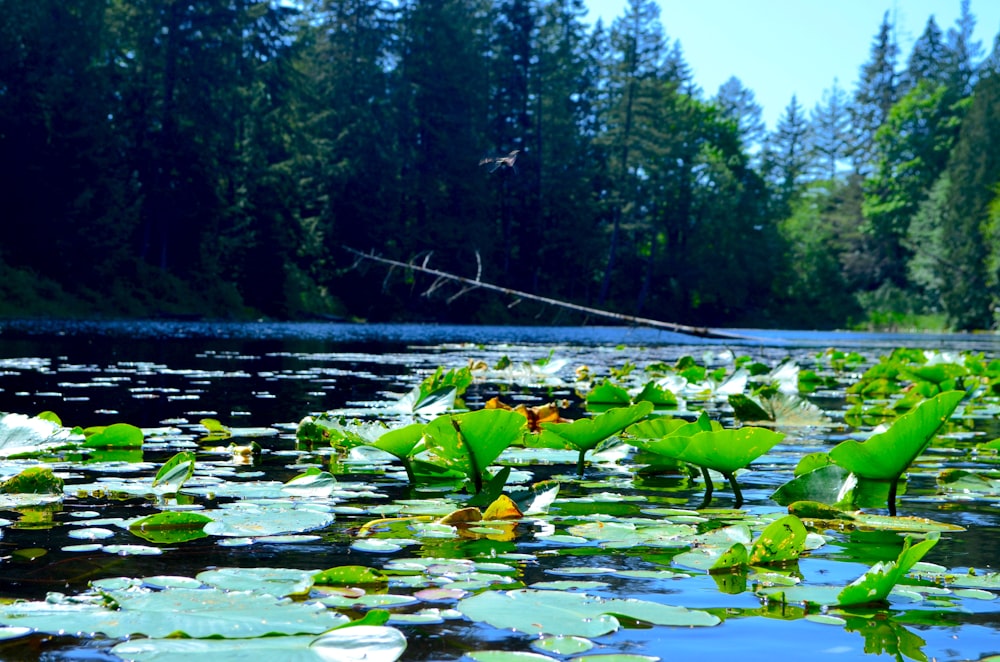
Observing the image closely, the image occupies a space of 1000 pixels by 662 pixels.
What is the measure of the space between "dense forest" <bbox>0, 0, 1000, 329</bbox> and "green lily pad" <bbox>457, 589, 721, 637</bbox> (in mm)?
15516

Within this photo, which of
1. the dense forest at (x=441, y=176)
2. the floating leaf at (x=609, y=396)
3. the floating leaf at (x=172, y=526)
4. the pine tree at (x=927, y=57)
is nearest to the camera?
the floating leaf at (x=172, y=526)

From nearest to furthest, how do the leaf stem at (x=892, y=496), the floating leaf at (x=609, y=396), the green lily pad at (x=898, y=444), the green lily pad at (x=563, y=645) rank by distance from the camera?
the green lily pad at (x=563, y=645), the green lily pad at (x=898, y=444), the leaf stem at (x=892, y=496), the floating leaf at (x=609, y=396)

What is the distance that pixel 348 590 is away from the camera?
1466mm

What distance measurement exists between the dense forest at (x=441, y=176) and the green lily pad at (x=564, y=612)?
50.9 ft

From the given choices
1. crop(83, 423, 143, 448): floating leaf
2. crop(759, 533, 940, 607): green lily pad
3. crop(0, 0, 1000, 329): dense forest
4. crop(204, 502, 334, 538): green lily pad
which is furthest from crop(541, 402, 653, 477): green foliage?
crop(0, 0, 1000, 329): dense forest

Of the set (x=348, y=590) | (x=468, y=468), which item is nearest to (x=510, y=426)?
(x=468, y=468)

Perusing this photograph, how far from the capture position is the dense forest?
24.1m

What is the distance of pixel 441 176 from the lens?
3500cm

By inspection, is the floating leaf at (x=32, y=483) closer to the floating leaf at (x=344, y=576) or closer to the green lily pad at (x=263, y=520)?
the green lily pad at (x=263, y=520)

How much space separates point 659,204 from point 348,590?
137 ft

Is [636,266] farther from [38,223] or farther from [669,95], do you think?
[38,223]

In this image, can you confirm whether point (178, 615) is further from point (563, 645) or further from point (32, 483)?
point (32, 483)

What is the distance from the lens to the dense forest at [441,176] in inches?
947

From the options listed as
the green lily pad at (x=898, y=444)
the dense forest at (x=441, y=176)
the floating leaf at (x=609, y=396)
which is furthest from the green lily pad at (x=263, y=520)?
the dense forest at (x=441, y=176)
